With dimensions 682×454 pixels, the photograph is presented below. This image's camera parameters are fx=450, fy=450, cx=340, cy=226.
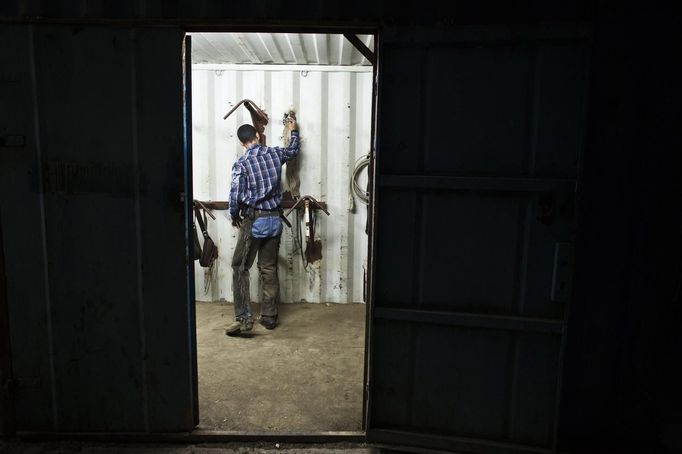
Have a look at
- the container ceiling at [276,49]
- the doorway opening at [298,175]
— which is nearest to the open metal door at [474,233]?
the doorway opening at [298,175]

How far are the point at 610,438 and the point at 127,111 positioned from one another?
3589mm

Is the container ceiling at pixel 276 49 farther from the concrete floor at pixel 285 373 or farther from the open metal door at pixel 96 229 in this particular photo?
the concrete floor at pixel 285 373

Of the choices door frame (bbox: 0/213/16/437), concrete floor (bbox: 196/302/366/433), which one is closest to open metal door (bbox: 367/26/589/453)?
concrete floor (bbox: 196/302/366/433)

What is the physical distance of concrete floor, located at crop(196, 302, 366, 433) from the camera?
3.22 m

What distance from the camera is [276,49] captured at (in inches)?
190

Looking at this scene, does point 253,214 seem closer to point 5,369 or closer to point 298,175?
point 298,175

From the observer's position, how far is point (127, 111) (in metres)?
2.68

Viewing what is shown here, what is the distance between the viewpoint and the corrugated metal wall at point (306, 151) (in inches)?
215

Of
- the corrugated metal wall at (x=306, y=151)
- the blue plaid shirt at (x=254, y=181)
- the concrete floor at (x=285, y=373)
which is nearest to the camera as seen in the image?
the concrete floor at (x=285, y=373)

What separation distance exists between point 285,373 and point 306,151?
2774 millimetres

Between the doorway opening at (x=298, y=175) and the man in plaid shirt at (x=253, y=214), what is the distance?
42 cm

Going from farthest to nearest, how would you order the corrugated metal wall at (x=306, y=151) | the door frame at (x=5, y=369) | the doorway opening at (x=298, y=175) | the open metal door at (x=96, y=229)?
the corrugated metal wall at (x=306, y=151)
the doorway opening at (x=298, y=175)
the door frame at (x=5, y=369)
the open metal door at (x=96, y=229)

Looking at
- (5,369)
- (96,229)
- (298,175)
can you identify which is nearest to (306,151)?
(298,175)

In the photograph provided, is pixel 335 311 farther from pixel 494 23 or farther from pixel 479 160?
pixel 494 23
